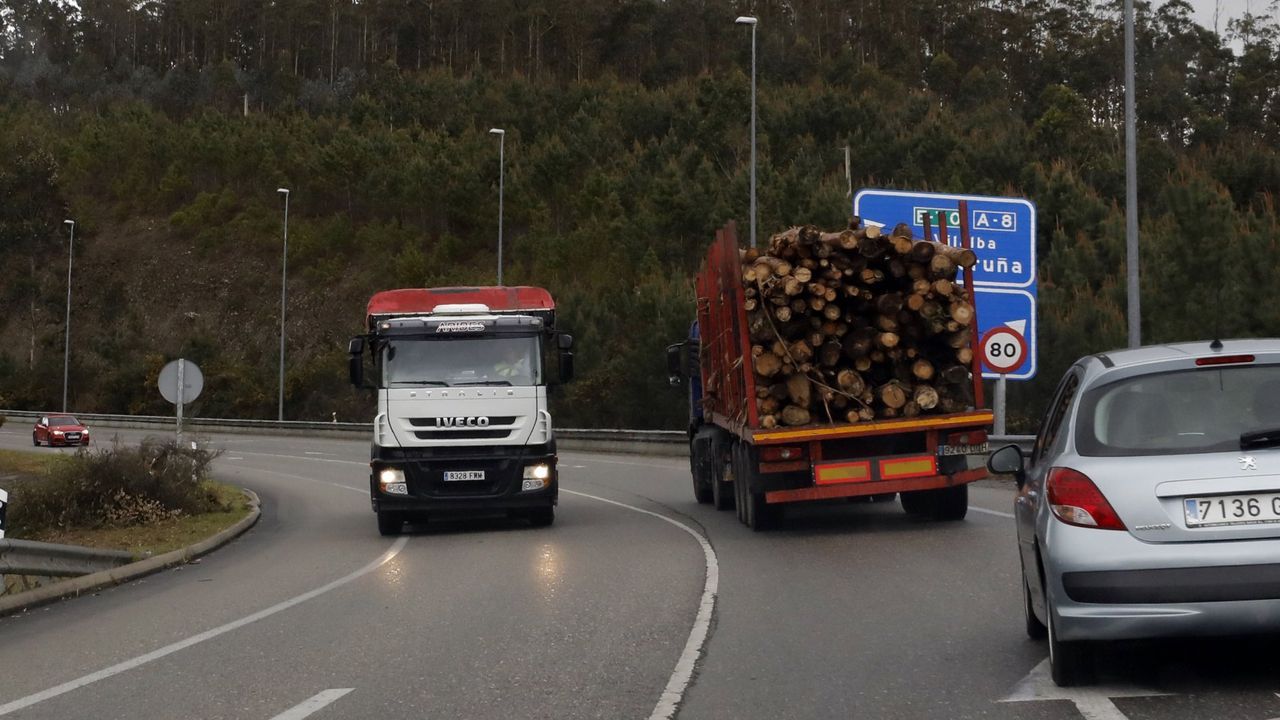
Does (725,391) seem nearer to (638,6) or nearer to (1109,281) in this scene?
(1109,281)

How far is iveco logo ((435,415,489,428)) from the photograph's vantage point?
18891mm

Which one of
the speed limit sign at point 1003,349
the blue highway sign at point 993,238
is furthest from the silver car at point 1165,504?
the blue highway sign at point 993,238

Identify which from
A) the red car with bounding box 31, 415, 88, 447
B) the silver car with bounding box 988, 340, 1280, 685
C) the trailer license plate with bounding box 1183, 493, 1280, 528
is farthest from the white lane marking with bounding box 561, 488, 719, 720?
the red car with bounding box 31, 415, 88, 447

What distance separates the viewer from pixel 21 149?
3868 inches

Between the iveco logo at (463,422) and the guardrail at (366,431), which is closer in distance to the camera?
the iveco logo at (463,422)

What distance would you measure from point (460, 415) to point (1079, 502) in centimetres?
1232

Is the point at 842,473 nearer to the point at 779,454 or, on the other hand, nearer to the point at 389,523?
the point at 779,454

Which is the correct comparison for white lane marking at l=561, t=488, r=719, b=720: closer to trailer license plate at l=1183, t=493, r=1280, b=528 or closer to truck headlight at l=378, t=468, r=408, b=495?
trailer license plate at l=1183, t=493, r=1280, b=528

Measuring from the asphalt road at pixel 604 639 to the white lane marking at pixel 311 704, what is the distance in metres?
0.02

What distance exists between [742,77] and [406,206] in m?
20.7

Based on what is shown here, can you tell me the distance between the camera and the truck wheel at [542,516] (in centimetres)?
1973

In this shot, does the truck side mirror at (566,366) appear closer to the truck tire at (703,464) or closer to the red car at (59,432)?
the truck tire at (703,464)

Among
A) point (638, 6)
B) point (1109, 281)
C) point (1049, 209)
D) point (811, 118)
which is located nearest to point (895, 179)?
point (811, 118)

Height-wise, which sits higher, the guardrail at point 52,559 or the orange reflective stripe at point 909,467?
the orange reflective stripe at point 909,467
